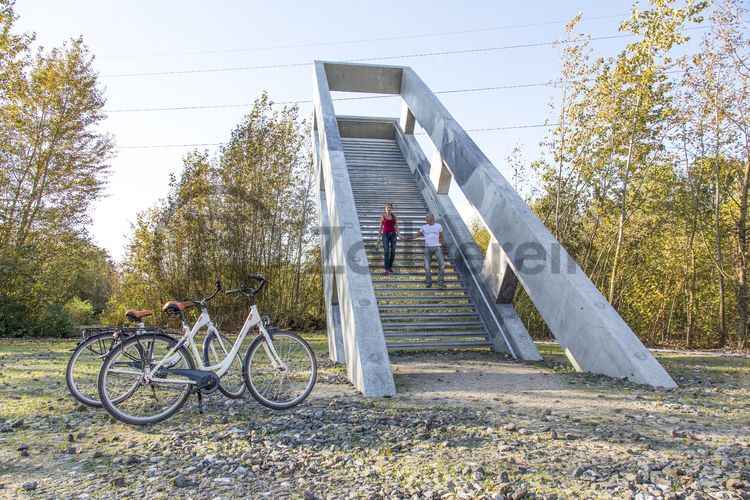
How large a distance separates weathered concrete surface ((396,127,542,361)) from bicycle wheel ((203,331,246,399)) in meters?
3.79

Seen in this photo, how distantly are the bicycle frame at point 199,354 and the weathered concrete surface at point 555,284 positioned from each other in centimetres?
320

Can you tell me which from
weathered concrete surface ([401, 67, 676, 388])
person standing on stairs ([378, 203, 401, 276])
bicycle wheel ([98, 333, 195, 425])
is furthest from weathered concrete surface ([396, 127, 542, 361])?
bicycle wheel ([98, 333, 195, 425])

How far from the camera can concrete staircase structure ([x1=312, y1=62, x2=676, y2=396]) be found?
17.6 feet

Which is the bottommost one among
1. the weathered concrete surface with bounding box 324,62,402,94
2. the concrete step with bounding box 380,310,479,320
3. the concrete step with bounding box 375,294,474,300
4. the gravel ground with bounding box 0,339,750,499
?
the gravel ground with bounding box 0,339,750,499

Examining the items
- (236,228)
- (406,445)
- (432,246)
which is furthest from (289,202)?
(406,445)

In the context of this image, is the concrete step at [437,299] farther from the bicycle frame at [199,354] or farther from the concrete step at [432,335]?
the bicycle frame at [199,354]

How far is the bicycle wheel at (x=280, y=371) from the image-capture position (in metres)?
4.15

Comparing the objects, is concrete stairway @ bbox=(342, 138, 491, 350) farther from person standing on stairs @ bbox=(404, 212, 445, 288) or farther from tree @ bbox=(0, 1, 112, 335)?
tree @ bbox=(0, 1, 112, 335)

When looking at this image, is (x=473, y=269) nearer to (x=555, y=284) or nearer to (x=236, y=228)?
(x=555, y=284)

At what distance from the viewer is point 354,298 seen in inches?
217

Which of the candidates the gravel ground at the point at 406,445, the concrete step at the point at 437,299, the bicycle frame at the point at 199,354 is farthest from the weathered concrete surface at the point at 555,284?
the bicycle frame at the point at 199,354

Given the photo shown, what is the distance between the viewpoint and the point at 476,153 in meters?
7.73

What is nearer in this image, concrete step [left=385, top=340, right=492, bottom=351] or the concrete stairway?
concrete step [left=385, top=340, right=492, bottom=351]

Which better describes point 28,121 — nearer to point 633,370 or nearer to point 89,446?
point 89,446
